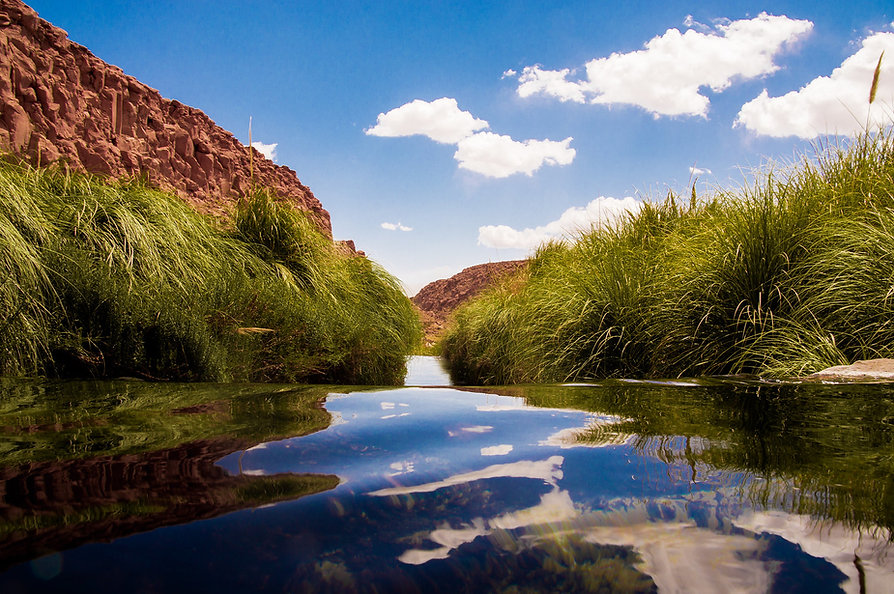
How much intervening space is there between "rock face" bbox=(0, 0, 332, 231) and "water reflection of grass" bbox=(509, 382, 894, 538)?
794 inches

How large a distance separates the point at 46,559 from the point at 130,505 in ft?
0.50

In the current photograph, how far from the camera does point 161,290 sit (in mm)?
3227

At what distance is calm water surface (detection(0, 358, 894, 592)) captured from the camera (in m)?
0.49

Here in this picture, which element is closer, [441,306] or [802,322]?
[802,322]

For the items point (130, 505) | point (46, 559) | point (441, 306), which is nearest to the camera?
point (46, 559)

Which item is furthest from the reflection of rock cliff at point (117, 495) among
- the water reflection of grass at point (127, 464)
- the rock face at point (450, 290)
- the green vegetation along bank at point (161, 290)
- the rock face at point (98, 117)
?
the rock face at point (450, 290)

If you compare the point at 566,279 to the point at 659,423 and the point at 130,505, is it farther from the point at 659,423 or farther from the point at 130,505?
the point at 130,505

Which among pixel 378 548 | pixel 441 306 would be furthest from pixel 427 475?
pixel 441 306

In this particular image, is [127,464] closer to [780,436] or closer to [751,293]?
[780,436]

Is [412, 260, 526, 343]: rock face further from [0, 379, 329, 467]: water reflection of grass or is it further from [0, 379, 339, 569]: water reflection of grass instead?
[0, 379, 339, 569]: water reflection of grass

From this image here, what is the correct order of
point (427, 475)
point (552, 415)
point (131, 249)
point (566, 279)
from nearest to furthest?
point (427, 475) → point (552, 415) → point (131, 249) → point (566, 279)

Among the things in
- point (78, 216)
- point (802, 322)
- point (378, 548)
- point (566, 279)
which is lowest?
point (378, 548)

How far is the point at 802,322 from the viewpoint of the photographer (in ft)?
9.15

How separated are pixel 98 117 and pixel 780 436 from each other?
3335 cm
